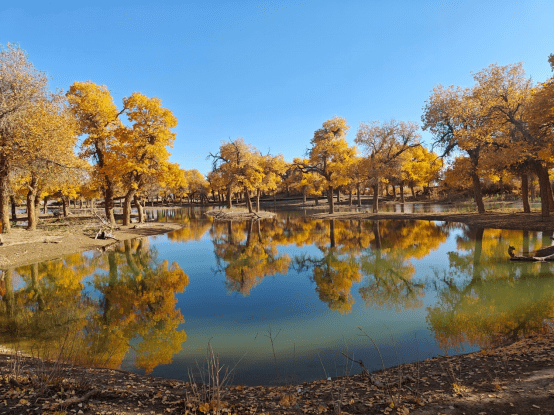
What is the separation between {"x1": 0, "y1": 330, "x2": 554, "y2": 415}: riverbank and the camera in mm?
4742

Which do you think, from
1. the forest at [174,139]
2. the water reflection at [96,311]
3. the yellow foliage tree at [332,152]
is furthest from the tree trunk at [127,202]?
the yellow foliage tree at [332,152]

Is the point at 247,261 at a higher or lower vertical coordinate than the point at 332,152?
lower

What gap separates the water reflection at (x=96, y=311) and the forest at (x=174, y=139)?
29.9 feet

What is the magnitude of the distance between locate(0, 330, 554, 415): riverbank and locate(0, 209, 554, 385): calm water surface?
2.31 feet

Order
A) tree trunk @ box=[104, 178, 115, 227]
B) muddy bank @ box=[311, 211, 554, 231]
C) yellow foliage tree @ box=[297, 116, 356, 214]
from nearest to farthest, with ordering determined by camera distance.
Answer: muddy bank @ box=[311, 211, 554, 231]
tree trunk @ box=[104, 178, 115, 227]
yellow foliage tree @ box=[297, 116, 356, 214]

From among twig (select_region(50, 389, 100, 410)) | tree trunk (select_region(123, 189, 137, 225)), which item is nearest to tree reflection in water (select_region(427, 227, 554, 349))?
twig (select_region(50, 389, 100, 410))

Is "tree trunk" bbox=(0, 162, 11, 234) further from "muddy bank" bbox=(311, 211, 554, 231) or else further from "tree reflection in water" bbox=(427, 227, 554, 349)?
"muddy bank" bbox=(311, 211, 554, 231)

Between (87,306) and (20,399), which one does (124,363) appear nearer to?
(20,399)

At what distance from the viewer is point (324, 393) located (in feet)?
18.3

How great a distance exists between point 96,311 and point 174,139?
24.3 meters

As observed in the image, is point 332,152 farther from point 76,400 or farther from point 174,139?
point 76,400

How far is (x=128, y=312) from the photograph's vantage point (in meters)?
10.7

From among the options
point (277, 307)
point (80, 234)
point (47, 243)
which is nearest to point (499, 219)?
point (277, 307)

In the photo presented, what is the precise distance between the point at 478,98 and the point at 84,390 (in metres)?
35.7
